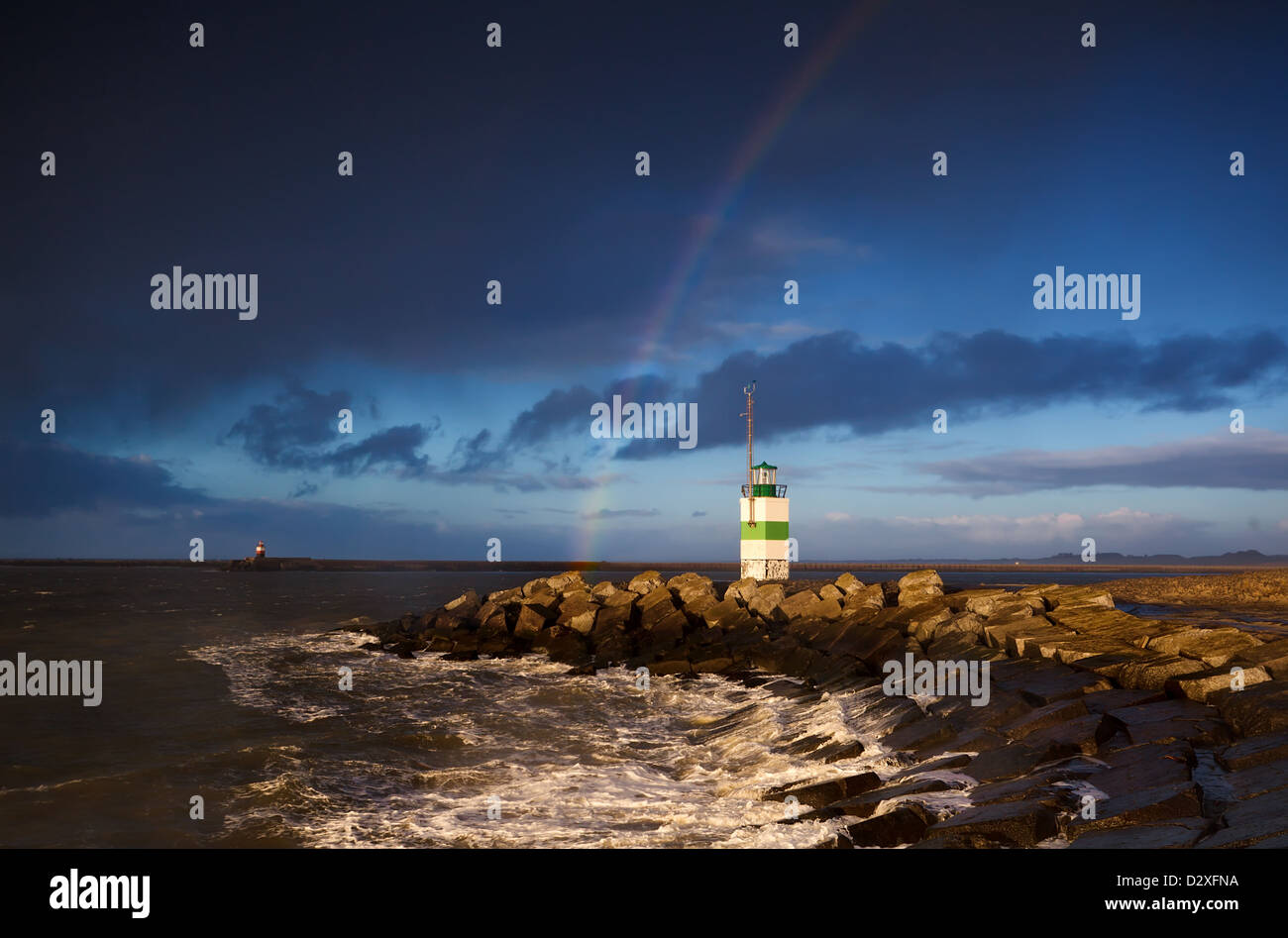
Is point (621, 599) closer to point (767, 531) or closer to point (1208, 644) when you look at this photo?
point (767, 531)

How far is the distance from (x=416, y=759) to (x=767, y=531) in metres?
20.2

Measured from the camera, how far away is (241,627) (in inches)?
1480

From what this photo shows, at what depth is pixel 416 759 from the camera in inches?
523

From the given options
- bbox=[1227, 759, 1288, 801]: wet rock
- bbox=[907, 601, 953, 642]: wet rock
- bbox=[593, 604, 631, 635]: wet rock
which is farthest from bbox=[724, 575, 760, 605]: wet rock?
bbox=[1227, 759, 1288, 801]: wet rock

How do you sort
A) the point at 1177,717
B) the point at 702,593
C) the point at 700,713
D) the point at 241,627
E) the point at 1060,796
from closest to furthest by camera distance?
the point at 1060,796, the point at 1177,717, the point at 700,713, the point at 702,593, the point at 241,627

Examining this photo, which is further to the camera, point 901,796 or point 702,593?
point 702,593

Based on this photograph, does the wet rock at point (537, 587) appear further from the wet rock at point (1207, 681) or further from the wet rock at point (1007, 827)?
the wet rock at point (1007, 827)

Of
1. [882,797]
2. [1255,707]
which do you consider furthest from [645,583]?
[1255,707]

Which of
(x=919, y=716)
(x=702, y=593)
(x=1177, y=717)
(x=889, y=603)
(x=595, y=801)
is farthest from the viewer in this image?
(x=702, y=593)

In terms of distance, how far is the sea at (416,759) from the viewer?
9.55 meters

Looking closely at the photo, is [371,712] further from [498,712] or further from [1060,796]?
[1060,796]
